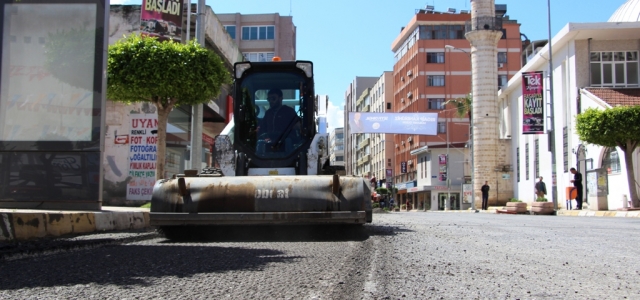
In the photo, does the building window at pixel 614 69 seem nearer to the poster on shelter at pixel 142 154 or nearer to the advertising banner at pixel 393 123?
the advertising banner at pixel 393 123

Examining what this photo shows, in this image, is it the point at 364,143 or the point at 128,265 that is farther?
the point at 364,143

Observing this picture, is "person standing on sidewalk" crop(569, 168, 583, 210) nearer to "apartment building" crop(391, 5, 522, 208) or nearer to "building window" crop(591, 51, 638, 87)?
"building window" crop(591, 51, 638, 87)

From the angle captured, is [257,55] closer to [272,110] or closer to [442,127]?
[442,127]

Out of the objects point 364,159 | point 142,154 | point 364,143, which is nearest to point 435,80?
point 364,143

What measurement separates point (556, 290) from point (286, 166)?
5.39m

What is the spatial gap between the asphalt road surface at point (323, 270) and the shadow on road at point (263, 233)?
1.01ft

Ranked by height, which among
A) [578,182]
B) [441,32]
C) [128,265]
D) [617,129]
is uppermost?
[441,32]

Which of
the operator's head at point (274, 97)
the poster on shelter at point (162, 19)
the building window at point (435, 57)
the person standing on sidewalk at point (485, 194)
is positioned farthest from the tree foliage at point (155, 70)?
the building window at point (435, 57)

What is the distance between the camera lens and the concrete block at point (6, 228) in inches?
279

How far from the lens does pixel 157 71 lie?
44.0ft

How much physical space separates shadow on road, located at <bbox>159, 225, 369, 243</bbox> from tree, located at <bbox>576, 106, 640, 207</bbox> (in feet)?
58.7

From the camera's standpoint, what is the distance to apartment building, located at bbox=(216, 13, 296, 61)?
64.2m

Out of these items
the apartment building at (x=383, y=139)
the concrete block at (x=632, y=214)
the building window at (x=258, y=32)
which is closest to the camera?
the concrete block at (x=632, y=214)

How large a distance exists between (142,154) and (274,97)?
13.0 metres
